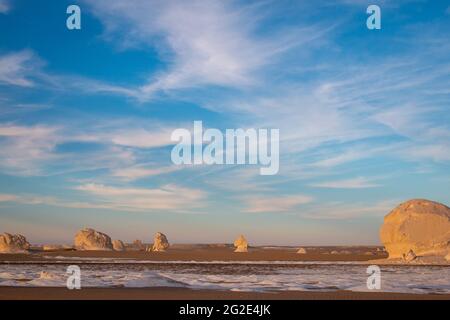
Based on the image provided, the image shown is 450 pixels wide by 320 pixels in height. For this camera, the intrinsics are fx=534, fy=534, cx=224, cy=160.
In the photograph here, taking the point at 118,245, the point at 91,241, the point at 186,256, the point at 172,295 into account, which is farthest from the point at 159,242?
the point at 172,295

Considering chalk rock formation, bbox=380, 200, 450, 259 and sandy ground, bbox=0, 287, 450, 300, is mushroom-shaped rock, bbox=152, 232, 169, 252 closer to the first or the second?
chalk rock formation, bbox=380, 200, 450, 259

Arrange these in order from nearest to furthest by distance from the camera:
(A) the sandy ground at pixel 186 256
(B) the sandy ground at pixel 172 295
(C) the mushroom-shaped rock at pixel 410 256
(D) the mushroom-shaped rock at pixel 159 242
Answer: (B) the sandy ground at pixel 172 295 → (C) the mushroom-shaped rock at pixel 410 256 → (A) the sandy ground at pixel 186 256 → (D) the mushroom-shaped rock at pixel 159 242

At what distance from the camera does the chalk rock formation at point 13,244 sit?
83.5 m

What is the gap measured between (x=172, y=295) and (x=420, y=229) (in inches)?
1694

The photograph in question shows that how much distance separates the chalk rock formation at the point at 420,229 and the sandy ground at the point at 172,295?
35.6 meters

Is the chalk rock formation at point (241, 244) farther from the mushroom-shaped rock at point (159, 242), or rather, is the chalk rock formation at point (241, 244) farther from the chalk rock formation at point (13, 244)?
the chalk rock formation at point (13, 244)

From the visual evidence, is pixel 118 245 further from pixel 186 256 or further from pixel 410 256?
pixel 410 256

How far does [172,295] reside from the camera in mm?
25531

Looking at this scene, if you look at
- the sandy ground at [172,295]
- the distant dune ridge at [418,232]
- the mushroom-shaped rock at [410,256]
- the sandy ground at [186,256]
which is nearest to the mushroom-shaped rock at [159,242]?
the sandy ground at [186,256]

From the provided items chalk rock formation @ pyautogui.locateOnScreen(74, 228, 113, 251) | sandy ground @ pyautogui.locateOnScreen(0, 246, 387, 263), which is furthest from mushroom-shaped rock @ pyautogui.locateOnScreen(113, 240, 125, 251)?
sandy ground @ pyautogui.locateOnScreen(0, 246, 387, 263)
